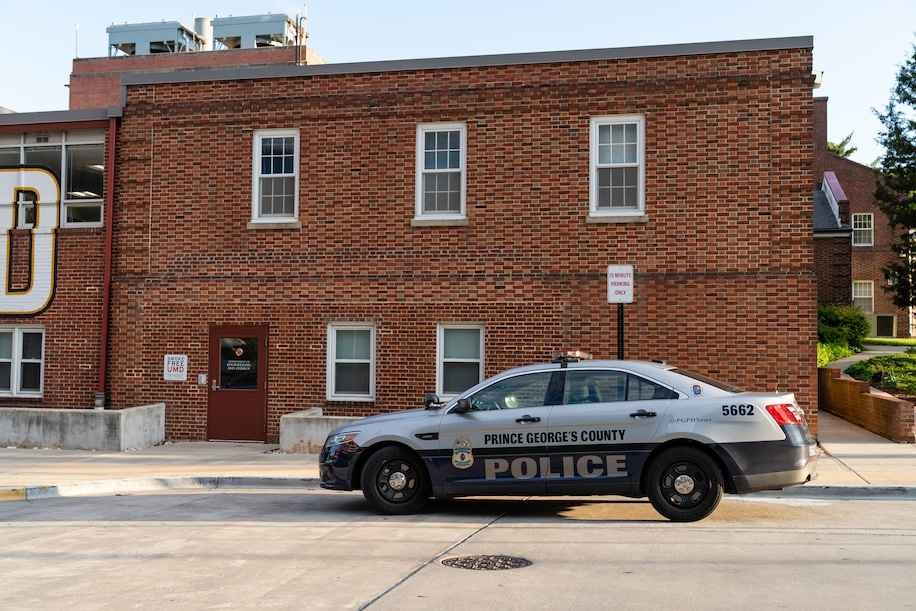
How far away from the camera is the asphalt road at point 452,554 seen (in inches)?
269

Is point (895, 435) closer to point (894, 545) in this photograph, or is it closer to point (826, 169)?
point (894, 545)

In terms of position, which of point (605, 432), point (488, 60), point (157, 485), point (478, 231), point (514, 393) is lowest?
point (157, 485)

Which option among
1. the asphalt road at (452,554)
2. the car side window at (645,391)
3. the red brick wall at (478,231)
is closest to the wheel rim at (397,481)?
the asphalt road at (452,554)

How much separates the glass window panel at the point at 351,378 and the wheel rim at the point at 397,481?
22.1 ft

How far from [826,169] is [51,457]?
1556 inches

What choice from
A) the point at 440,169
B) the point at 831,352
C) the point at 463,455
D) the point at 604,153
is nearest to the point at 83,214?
the point at 440,169

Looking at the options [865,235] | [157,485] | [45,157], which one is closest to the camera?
[157,485]

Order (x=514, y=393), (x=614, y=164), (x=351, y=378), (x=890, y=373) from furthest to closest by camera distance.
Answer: (x=890, y=373), (x=351, y=378), (x=614, y=164), (x=514, y=393)

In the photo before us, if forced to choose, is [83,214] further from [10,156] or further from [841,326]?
[841,326]

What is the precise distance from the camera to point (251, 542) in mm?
9070

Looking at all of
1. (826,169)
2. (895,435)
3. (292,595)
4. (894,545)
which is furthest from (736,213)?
(826,169)

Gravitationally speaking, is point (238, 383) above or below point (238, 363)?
below

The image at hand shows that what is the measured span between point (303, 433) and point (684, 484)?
7599 mm

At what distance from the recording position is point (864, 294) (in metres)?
49.3
